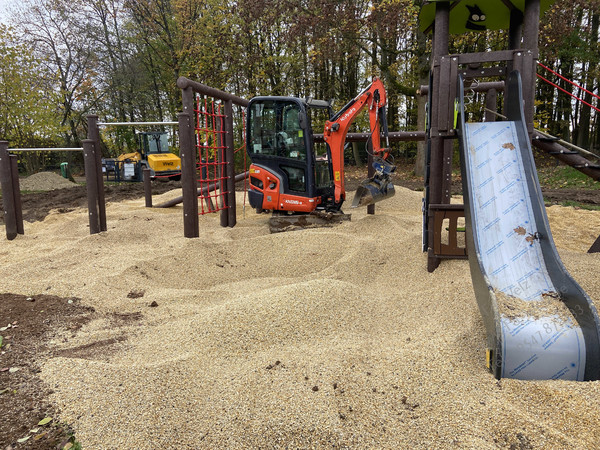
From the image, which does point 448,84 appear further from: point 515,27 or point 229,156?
point 229,156

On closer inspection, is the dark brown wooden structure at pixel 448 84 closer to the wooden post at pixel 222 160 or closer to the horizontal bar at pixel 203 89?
the horizontal bar at pixel 203 89

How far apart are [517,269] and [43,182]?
1560 cm

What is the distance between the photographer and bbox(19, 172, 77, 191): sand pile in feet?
46.5

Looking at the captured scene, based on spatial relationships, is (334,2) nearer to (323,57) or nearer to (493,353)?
(323,57)

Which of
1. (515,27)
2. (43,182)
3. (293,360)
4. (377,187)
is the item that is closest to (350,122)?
(377,187)

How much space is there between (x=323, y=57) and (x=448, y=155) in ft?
31.6

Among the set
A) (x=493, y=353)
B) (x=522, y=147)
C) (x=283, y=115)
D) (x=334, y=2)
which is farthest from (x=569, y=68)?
(x=493, y=353)

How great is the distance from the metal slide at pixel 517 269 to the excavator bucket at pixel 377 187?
2.74m

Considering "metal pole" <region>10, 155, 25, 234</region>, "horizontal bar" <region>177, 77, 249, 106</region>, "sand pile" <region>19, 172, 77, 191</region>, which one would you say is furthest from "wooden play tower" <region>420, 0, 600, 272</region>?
"sand pile" <region>19, 172, 77, 191</region>

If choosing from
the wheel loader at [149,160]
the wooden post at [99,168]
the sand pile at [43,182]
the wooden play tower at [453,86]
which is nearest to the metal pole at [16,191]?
the wooden post at [99,168]

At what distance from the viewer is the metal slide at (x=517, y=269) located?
6.95 ft

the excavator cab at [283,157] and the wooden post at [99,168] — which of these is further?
the excavator cab at [283,157]

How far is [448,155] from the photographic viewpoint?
5.09 metres

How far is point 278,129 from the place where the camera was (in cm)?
650
